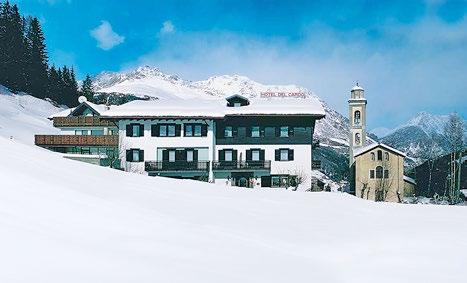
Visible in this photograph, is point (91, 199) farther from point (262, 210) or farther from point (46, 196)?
point (262, 210)

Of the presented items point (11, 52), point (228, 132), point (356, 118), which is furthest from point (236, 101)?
point (11, 52)

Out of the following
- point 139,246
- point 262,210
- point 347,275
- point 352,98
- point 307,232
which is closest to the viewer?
point 139,246

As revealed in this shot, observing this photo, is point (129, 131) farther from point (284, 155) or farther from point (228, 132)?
point (284, 155)

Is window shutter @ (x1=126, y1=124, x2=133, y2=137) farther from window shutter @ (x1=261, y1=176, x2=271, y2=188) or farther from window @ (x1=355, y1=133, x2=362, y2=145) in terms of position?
window @ (x1=355, y1=133, x2=362, y2=145)

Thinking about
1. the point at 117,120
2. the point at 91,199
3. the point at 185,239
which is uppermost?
the point at 117,120

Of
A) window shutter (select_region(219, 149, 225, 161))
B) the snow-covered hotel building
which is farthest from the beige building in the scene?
window shutter (select_region(219, 149, 225, 161))

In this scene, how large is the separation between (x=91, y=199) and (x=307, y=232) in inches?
222

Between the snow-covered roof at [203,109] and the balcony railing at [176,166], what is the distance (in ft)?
14.9

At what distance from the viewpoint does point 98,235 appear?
8.48 meters

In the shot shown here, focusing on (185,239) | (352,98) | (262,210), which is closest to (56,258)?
(185,239)

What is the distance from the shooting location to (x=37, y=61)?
95812 mm

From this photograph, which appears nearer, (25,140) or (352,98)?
(25,140)

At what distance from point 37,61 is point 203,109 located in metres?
65.3

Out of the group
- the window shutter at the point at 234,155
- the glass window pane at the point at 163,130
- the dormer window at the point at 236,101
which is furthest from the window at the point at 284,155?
the glass window pane at the point at 163,130
